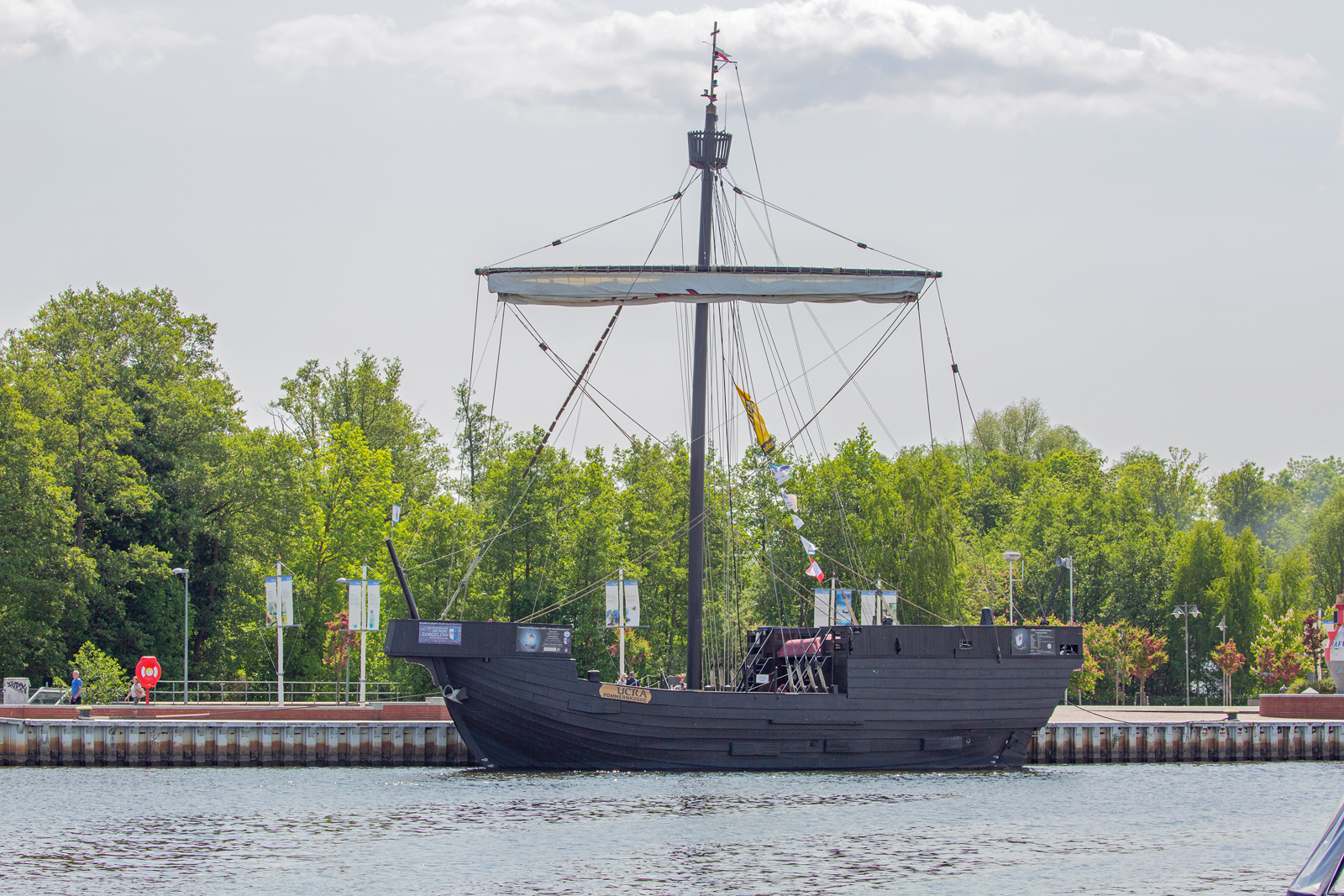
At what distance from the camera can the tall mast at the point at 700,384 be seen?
3619 cm

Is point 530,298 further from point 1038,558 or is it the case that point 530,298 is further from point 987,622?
point 1038,558

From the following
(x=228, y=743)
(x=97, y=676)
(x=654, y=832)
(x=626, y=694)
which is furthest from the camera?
(x=97, y=676)

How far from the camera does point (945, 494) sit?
6331cm

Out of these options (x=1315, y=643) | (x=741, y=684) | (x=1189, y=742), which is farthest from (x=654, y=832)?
(x=1315, y=643)

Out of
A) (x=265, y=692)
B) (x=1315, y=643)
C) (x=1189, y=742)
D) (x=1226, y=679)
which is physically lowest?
(x=265, y=692)

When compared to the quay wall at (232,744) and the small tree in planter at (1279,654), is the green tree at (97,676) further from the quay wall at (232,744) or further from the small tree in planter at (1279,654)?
the small tree in planter at (1279,654)

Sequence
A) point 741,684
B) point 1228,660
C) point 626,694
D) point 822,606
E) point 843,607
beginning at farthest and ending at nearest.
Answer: point 1228,660
point 843,607
point 822,606
point 741,684
point 626,694

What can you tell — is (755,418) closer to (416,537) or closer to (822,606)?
(822,606)

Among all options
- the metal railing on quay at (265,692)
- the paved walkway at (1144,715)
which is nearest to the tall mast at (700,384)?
the paved walkway at (1144,715)

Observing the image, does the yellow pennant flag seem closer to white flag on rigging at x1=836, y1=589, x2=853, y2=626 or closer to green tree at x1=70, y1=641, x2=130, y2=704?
white flag on rigging at x1=836, y1=589, x2=853, y2=626

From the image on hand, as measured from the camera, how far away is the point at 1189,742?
42469mm

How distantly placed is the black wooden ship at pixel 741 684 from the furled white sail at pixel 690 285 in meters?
0.04

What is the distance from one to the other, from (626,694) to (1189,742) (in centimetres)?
1859

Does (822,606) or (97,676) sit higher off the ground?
(822,606)
